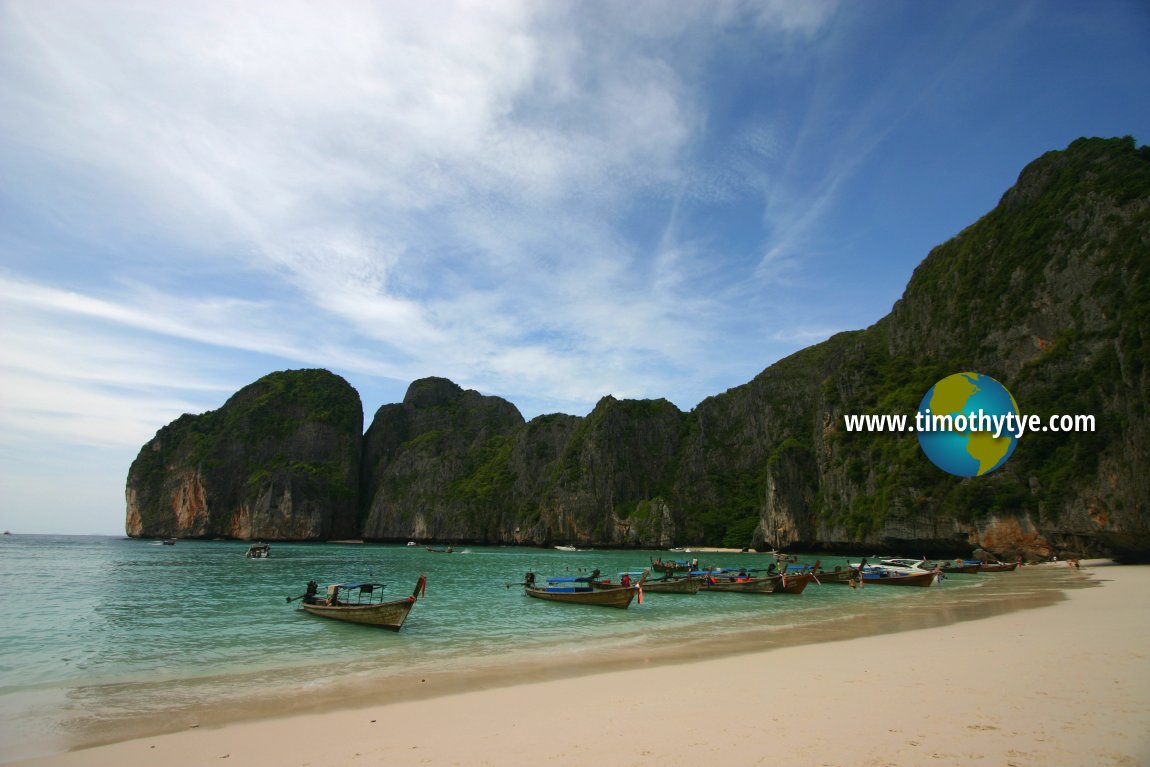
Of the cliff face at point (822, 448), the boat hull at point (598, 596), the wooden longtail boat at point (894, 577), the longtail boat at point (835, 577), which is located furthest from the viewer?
the cliff face at point (822, 448)

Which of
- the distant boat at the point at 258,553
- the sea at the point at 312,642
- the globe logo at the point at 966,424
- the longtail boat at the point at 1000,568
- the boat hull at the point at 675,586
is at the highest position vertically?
the globe logo at the point at 966,424

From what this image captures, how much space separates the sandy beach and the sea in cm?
138

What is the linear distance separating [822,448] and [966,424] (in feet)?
101

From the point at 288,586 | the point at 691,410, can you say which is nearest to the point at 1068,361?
the point at 288,586

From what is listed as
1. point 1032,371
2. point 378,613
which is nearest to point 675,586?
point 378,613

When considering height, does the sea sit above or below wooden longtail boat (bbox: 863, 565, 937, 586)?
below

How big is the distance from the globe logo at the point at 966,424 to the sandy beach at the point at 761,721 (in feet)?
195

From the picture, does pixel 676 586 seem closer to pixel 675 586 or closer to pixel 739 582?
pixel 675 586

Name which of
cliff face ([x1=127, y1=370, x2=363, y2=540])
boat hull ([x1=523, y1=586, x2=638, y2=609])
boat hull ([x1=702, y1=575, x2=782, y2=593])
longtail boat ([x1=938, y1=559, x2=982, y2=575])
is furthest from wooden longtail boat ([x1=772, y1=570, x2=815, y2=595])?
cliff face ([x1=127, y1=370, x2=363, y2=540])

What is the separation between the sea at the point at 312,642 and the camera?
12141mm

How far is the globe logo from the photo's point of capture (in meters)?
63.9

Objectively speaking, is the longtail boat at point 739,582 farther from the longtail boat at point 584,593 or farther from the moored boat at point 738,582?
the longtail boat at point 584,593

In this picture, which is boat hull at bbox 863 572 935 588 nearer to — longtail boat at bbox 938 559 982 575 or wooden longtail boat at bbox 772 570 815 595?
wooden longtail boat at bbox 772 570 815 595

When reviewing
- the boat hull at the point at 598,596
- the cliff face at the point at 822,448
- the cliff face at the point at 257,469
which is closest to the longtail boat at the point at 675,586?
the boat hull at the point at 598,596
